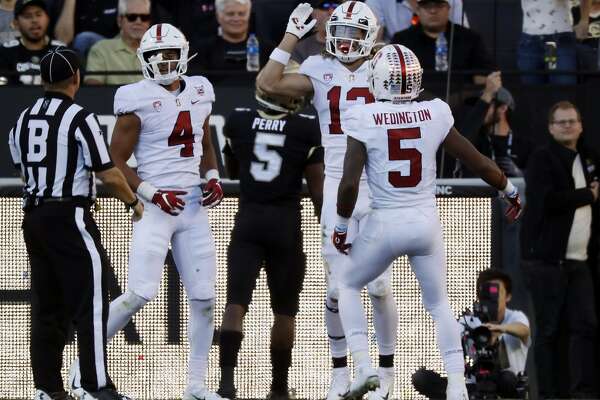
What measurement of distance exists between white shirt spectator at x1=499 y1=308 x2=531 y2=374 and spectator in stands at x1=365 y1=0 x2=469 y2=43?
292 cm

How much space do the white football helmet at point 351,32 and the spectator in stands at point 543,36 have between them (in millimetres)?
2856

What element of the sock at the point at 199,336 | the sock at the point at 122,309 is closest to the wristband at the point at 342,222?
the sock at the point at 199,336

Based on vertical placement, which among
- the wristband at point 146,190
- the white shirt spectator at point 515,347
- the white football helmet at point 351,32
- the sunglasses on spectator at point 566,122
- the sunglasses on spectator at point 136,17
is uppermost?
the sunglasses on spectator at point 136,17

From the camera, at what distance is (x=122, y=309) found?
9.38m

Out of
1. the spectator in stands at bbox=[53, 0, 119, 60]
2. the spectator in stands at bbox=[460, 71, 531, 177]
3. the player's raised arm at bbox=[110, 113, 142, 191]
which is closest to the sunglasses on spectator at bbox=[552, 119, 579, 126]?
the spectator in stands at bbox=[460, 71, 531, 177]

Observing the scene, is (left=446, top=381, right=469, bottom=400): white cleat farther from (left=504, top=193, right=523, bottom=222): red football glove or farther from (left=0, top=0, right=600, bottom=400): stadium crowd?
(left=504, top=193, right=523, bottom=222): red football glove

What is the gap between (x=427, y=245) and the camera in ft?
28.2

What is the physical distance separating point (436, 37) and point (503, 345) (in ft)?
8.76

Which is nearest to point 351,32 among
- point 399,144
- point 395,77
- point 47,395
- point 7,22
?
point 395,77

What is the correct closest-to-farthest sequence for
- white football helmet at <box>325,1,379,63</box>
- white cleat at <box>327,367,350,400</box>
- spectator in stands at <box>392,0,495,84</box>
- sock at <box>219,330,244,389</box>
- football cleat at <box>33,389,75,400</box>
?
football cleat at <box>33,389,75,400</box>, white football helmet at <box>325,1,379,63</box>, sock at <box>219,330,244,389</box>, white cleat at <box>327,367,350,400</box>, spectator in stands at <box>392,0,495,84</box>

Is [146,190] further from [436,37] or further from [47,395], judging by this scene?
[436,37]

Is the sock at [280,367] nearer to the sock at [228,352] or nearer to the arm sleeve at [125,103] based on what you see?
the sock at [228,352]

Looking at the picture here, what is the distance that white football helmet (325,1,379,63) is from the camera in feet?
30.3

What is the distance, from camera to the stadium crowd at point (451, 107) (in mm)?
9539
